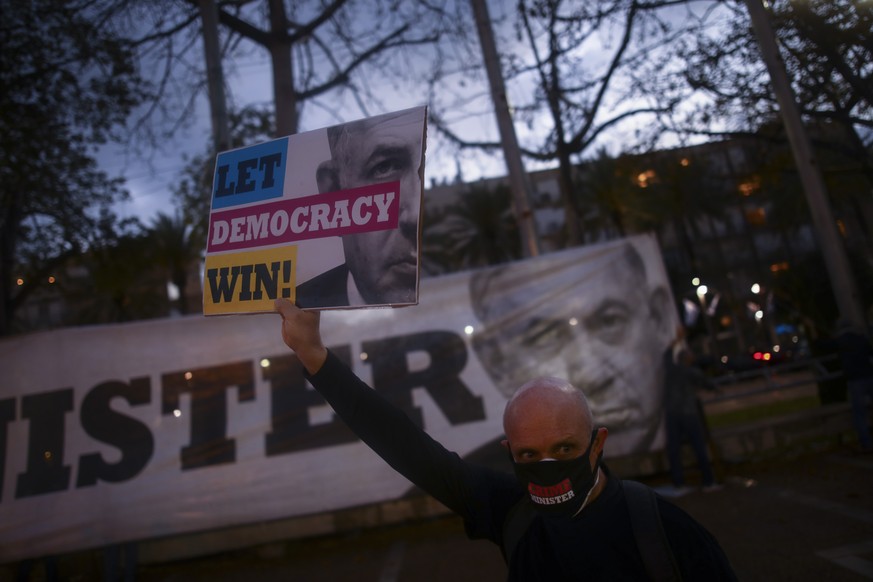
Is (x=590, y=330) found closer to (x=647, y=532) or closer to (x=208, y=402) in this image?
(x=208, y=402)

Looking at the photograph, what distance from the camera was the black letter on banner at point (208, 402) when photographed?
630 centimetres

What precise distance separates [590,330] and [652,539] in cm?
530

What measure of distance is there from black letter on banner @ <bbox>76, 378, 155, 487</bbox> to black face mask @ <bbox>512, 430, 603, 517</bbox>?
18.0 feet

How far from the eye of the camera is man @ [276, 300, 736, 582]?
5.29 feet

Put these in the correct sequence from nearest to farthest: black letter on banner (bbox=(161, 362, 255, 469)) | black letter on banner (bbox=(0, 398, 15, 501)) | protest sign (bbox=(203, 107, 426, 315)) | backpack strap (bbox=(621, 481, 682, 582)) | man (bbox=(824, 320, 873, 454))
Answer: backpack strap (bbox=(621, 481, 682, 582)) → protest sign (bbox=(203, 107, 426, 315)) → black letter on banner (bbox=(0, 398, 15, 501)) → black letter on banner (bbox=(161, 362, 255, 469)) → man (bbox=(824, 320, 873, 454))

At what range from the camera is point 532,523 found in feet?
5.78

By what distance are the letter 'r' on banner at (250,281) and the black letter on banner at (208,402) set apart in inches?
174

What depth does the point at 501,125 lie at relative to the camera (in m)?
8.29

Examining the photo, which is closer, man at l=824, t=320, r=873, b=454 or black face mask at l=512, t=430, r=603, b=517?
black face mask at l=512, t=430, r=603, b=517

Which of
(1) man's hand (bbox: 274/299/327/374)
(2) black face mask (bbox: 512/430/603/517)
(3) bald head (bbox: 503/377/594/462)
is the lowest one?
(2) black face mask (bbox: 512/430/603/517)

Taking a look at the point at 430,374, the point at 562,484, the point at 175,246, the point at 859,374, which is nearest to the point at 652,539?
the point at 562,484

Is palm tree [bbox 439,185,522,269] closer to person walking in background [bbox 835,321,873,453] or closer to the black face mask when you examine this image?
person walking in background [bbox 835,321,873,453]

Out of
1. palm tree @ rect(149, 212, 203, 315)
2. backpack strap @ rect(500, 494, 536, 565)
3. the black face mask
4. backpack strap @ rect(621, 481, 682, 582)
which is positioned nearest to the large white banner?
backpack strap @ rect(500, 494, 536, 565)

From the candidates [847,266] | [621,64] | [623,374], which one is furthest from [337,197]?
[621,64]
